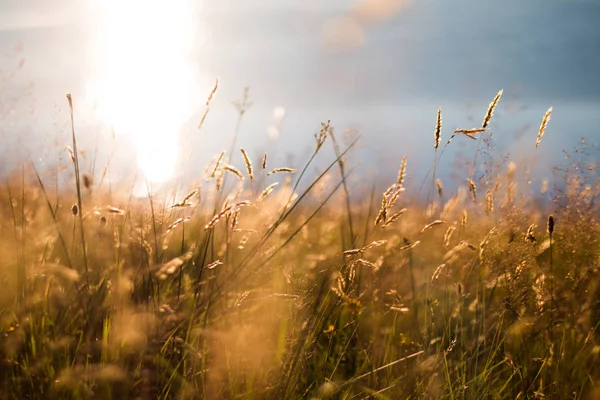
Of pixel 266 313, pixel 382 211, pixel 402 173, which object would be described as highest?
pixel 402 173

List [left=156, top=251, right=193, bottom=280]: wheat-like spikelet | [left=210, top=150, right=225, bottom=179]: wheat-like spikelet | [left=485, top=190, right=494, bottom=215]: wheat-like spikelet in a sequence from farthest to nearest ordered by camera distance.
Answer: [left=485, top=190, right=494, bottom=215]: wheat-like spikelet, [left=210, top=150, right=225, bottom=179]: wheat-like spikelet, [left=156, top=251, right=193, bottom=280]: wheat-like spikelet

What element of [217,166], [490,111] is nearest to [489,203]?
[490,111]

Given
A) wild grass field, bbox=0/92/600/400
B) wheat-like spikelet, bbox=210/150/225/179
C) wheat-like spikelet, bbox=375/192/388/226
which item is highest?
wheat-like spikelet, bbox=210/150/225/179

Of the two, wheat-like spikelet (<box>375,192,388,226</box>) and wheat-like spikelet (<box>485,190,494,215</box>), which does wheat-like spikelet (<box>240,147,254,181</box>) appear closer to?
wheat-like spikelet (<box>375,192,388,226</box>)

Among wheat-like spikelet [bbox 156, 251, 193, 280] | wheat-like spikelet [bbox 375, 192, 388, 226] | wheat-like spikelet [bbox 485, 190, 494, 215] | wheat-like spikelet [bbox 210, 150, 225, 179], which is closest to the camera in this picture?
wheat-like spikelet [bbox 156, 251, 193, 280]

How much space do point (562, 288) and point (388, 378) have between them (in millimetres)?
1122

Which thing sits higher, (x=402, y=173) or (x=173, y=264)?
(x=402, y=173)

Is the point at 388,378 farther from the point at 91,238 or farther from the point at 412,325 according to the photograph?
the point at 91,238

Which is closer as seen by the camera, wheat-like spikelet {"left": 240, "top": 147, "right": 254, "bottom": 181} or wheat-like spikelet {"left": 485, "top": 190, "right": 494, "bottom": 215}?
wheat-like spikelet {"left": 240, "top": 147, "right": 254, "bottom": 181}

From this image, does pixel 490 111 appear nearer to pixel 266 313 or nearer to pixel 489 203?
pixel 489 203

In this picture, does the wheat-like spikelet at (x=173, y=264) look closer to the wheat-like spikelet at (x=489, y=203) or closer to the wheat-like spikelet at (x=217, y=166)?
the wheat-like spikelet at (x=217, y=166)

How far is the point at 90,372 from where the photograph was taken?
172cm

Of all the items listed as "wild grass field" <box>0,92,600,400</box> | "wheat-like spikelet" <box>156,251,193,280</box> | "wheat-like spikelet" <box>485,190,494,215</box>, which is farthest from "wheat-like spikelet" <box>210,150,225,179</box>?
"wheat-like spikelet" <box>485,190,494,215</box>

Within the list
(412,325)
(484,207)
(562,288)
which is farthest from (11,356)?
(562,288)
